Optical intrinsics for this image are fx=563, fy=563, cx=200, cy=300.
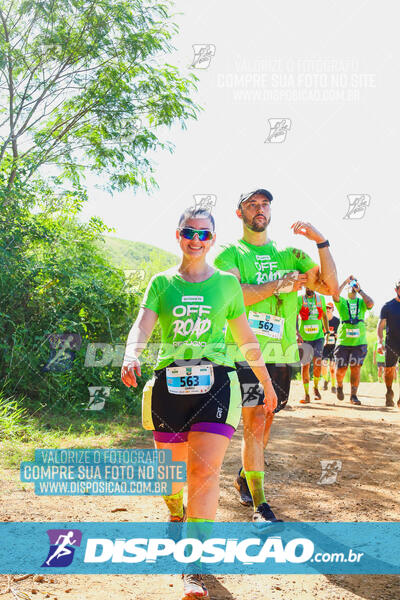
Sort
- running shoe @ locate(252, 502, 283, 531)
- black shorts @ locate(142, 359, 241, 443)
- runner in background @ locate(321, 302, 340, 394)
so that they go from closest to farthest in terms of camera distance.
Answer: black shorts @ locate(142, 359, 241, 443) < running shoe @ locate(252, 502, 283, 531) < runner in background @ locate(321, 302, 340, 394)

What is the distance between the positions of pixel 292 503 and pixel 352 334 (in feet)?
23.0

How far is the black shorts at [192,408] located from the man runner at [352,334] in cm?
828

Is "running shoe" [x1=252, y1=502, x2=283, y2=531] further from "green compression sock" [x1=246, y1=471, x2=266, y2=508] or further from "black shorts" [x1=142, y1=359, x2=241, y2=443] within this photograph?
"black shorts" [x1=142, y1=359, x2=241, y2=443]

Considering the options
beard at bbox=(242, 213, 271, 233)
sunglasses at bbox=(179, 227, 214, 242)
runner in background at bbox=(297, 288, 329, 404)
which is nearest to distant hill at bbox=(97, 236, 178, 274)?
runner in background at bbox=(297, 288, 329, 404)

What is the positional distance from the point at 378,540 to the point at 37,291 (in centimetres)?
626

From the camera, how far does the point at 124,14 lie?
10961mm

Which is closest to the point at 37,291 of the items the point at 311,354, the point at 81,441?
the point at 81,441

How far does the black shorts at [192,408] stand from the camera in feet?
9.59

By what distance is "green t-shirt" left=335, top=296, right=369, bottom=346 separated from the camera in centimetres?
1097

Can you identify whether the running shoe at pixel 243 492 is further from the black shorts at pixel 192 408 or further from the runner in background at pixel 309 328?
the runner in background at pixel 309 328

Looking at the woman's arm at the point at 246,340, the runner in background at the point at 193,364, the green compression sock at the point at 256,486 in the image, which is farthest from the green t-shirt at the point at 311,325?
the runner in background at the point at 193,364

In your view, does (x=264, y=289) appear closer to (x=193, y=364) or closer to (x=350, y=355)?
(x=193, y=364)

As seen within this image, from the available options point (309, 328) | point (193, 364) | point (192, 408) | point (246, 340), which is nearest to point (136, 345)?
point (193, 364)

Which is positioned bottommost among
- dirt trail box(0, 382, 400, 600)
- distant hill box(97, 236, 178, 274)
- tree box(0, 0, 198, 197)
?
dirt trail box(0, 382, 400, 600)
